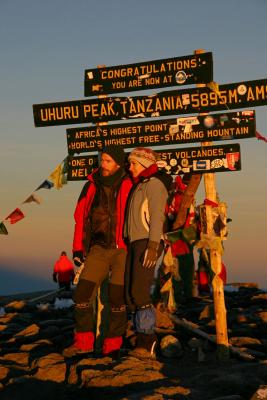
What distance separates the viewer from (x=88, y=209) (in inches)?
352

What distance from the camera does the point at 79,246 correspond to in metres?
8.91

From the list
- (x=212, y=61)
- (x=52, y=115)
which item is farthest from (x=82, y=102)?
(x=212, y=61)

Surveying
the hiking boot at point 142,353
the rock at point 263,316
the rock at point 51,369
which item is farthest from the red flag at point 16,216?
the rock at point 263,316

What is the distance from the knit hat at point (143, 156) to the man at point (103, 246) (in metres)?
0.25

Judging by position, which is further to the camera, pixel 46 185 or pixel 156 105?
pixel 46 185

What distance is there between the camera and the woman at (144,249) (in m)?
8.32

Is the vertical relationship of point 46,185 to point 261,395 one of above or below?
above

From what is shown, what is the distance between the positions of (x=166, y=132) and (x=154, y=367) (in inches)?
122

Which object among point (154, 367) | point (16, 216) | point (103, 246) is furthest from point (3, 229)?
point (154, 367)

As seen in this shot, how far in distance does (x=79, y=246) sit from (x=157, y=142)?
170 cm

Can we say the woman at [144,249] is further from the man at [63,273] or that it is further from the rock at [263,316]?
the man at [63,273]

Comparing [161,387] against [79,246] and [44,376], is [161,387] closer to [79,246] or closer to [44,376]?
[44,376]

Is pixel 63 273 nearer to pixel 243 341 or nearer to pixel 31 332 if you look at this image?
pixel 31 332

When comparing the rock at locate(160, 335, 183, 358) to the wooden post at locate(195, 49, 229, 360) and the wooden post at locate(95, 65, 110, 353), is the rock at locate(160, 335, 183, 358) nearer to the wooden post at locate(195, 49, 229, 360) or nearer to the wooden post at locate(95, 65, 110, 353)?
the wooden post at locate(195, 49, 229, 360)
